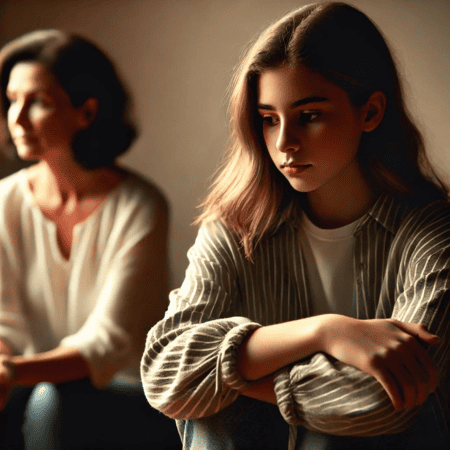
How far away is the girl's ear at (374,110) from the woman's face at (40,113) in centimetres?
60

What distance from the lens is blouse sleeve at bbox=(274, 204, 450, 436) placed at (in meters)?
0.73

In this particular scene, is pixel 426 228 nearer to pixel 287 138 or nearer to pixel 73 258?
pixel 287 138

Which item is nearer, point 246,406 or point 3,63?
point 246,406

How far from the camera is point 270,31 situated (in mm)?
861

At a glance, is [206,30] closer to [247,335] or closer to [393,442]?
[247,335]

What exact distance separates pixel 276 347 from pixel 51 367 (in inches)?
22.9

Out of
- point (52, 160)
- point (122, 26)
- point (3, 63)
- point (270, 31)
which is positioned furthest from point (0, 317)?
point (270, 31)

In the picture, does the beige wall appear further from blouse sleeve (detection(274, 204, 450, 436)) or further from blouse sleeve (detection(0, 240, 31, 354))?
blouse sleeve (detection(274, 204, 450, 436))

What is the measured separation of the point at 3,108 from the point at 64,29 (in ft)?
0.66

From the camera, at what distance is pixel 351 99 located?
848mm

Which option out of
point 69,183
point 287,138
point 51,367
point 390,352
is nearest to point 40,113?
point 69,183

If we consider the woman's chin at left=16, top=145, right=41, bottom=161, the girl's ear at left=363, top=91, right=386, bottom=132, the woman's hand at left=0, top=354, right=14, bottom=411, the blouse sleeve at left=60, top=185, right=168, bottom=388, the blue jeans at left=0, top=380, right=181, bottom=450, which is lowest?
the blue jeans at left=0, top=380, right=181, bottom=450

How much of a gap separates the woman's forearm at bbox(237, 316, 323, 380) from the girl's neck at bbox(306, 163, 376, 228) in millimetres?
202

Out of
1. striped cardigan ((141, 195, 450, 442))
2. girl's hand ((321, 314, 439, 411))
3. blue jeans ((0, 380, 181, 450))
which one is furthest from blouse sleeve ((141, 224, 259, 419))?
blue jeans ((0, 380, 181, 450))
